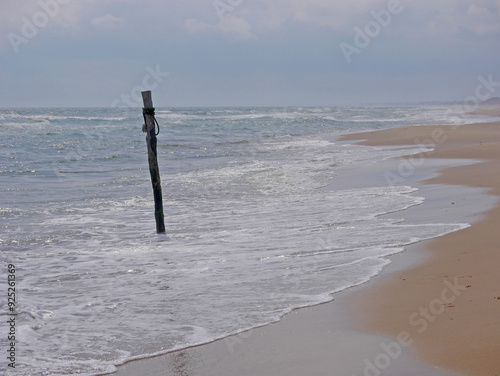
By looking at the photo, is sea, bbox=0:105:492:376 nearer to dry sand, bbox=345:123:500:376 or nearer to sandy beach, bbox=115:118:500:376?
sandy beach, bbox=115:118:500:376

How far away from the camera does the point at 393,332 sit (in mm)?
4348

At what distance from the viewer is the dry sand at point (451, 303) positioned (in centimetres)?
385

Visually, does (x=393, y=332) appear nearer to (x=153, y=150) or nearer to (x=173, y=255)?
(x=173, y=255)

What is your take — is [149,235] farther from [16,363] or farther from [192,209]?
[16,363]

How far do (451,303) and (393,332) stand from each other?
2.37 ft

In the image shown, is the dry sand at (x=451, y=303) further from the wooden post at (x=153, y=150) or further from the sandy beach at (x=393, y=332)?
the wooden post at (x=153, y=150)

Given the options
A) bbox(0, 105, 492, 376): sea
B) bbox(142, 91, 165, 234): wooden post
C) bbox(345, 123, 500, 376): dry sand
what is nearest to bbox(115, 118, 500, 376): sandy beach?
bbox(345, 123, 500, 376): dry sand

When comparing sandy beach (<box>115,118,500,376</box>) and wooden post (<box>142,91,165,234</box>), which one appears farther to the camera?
wooden post (<box>142,91,165,234</box>)

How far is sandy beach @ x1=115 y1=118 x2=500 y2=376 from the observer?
3799 millimetres

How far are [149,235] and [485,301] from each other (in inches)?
212

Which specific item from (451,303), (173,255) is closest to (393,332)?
(451,303)

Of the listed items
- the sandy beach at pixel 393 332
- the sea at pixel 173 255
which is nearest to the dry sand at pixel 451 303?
the sandy beach at pixel 393 332

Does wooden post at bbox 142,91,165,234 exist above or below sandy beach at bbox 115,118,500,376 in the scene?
above

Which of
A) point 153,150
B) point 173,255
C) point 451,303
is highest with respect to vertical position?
point 153,150
